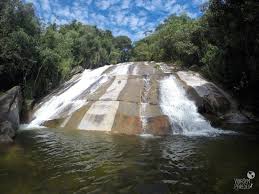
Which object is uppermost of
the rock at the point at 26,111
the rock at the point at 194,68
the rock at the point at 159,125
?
the rock at the point at 194,68

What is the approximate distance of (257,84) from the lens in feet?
87.2

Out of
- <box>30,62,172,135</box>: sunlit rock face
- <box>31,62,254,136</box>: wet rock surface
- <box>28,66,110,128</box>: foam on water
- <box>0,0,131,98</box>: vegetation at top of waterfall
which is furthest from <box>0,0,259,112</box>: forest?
<box>30,62,172,135</box>: sunlit rock face

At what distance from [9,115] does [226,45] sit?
61.4 ft

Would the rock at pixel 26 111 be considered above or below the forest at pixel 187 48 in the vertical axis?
below

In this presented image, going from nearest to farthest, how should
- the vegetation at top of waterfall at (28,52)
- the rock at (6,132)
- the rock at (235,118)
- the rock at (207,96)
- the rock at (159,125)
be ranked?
the rock at (6,132)
the rock at (159,125)
the rock at (235,118)
the rock at (207,96)
the vegetation at top of waterfall at (28,52)

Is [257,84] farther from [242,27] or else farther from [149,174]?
[149,174]

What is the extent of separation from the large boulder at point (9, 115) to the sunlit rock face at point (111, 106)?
2.82 meters

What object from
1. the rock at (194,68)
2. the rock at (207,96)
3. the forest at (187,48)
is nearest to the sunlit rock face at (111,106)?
the rock at (207,96)

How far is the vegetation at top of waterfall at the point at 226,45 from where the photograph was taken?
791 inches

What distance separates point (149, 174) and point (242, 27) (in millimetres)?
13580

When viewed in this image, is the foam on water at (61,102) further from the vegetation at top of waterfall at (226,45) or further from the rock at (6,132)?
the vegetation at top of waterfall at (226,45)

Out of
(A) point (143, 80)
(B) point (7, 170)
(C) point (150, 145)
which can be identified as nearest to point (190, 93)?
(A) point (143, 80)

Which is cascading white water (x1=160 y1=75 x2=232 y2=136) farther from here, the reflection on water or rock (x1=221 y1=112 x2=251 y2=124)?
the reflection on water

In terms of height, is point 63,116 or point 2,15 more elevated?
point 2,15
